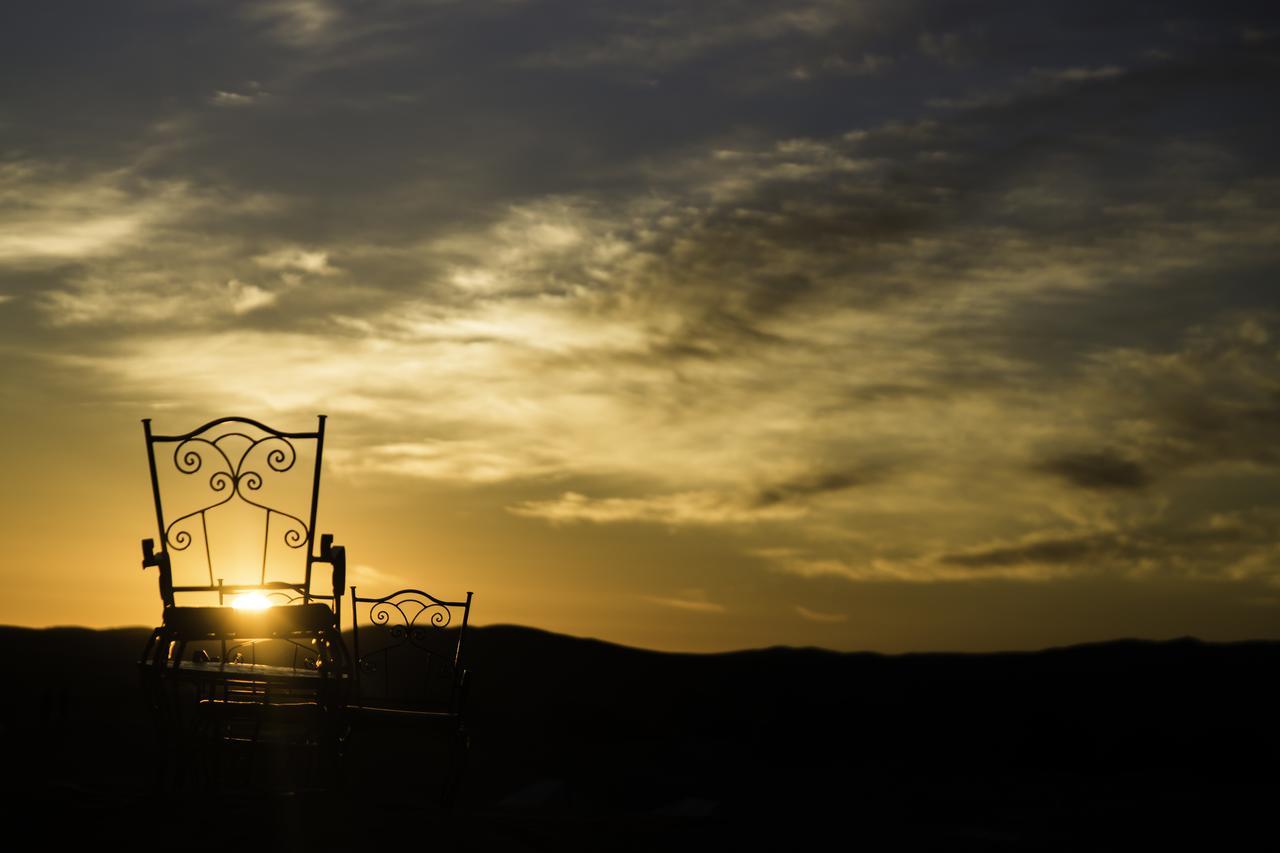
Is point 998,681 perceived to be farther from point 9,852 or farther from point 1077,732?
point 9,852

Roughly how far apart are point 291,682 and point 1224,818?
4.75 meters

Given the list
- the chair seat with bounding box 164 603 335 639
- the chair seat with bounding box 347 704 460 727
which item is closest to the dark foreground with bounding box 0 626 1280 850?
the chair seat with bounding box 347 704 460 727

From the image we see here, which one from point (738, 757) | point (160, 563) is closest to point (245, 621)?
point (160, 563)

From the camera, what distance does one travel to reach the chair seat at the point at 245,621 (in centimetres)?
670

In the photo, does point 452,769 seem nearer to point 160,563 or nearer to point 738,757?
point 160,563

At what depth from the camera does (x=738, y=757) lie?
13.9m

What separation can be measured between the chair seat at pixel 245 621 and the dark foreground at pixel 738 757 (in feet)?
2.52

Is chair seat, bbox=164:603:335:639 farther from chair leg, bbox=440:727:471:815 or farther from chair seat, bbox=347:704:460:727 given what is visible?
chair leg, bbox=440:727:471:815

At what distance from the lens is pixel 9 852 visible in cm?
496

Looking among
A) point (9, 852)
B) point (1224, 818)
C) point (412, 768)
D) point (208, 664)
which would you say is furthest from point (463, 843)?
point (412, 768)

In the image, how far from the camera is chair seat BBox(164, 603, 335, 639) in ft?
22.0

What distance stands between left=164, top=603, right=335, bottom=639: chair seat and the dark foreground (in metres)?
0.77

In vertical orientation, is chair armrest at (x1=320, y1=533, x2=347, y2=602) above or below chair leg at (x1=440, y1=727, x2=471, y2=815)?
above

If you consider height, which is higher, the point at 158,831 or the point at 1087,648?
the point at 1087,648
